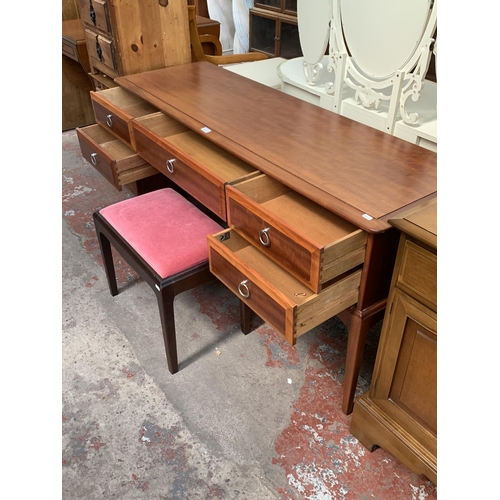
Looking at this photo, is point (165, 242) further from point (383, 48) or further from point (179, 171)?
point (383, 48)

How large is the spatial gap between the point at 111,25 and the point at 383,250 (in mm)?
1629

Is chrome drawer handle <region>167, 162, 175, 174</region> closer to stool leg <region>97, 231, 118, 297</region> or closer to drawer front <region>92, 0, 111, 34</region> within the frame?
stool leg <region>97, 231, 118, 297</region>

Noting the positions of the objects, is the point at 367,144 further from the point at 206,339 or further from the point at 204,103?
the point at 206,339

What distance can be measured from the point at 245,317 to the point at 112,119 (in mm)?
980

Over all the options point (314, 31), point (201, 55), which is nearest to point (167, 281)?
point (314, 31)

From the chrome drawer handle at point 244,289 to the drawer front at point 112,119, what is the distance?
3.02 feet

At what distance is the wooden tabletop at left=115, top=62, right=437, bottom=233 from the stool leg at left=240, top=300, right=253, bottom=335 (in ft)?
2.06

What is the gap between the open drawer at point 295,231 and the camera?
3.59 ft

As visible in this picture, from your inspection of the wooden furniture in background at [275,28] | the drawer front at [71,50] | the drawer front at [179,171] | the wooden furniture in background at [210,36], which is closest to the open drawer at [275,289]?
the drawer front at [179,171]

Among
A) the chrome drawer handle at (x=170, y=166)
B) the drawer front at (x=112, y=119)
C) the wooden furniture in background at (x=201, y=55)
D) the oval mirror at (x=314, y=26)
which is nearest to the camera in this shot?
the chrome drawer handle at (x=170, y=166)

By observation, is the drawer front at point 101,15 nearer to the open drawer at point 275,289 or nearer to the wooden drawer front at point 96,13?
the wooden drawer front at point 96,13

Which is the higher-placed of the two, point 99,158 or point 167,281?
point 99,158

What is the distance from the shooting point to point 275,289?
1141 mm

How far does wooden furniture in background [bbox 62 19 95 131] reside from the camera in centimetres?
311
